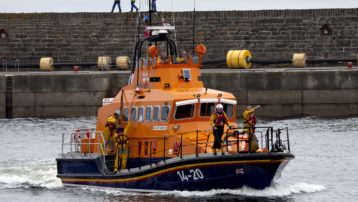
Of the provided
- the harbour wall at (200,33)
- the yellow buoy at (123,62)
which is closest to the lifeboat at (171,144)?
the yellow buoy at (123,62)

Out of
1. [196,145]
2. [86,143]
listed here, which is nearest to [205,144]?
[196,145]

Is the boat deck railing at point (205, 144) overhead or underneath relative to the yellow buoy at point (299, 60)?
underneath

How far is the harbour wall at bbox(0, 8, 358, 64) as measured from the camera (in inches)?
1565

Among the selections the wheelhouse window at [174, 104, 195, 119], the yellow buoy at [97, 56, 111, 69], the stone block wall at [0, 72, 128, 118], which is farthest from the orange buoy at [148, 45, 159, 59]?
the yellow buoy at [97, 56, 111, 69]

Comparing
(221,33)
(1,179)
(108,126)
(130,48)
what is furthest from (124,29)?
(108,126)

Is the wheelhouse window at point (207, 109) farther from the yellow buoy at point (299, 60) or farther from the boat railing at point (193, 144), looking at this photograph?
the yellow buoy at point (299, 60)

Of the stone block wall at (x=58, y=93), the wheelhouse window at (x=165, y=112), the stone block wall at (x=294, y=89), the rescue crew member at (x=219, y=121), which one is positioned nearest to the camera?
the rescue crew member at (x=219, y=121)

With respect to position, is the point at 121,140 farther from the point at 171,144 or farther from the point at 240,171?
the point at 240,171

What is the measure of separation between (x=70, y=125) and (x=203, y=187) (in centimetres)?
1665

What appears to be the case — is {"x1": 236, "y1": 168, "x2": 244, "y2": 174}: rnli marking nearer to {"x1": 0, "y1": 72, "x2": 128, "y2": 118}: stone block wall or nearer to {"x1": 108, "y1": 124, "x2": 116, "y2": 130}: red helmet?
{"x1": 108, "y1": 124, "x2": 116, "y2": 130}: red helmet

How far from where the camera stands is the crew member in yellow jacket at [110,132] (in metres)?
18.9

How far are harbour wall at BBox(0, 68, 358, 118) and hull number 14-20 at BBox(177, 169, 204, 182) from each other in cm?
1787

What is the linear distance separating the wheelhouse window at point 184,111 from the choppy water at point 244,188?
5.44 ft

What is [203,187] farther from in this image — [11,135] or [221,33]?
[221,33]
